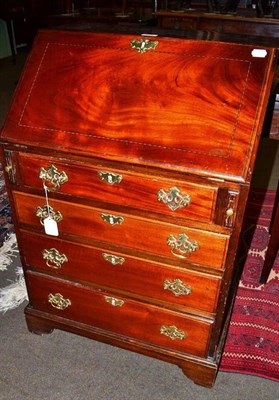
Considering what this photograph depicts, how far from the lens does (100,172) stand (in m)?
1.41

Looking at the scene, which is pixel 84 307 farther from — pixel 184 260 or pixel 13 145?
pixel 13 145

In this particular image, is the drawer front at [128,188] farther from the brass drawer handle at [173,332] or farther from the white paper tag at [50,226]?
the brass drawer handle at [173,332]

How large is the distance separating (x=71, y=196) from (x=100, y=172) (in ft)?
0.63

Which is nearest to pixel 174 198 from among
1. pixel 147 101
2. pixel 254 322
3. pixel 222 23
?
pixel 147 101

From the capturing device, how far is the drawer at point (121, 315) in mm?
1671

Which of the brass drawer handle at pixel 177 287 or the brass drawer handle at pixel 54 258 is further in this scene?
the brass drawer handle at pixel 54 258

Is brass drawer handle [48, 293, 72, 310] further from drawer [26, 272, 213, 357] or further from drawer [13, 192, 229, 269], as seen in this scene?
drawer [13, 192, 229, 269]

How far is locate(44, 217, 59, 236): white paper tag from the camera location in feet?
5.22

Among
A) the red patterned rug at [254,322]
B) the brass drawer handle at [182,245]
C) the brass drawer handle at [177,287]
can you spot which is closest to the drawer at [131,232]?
the brass drawer handle at [182,245]

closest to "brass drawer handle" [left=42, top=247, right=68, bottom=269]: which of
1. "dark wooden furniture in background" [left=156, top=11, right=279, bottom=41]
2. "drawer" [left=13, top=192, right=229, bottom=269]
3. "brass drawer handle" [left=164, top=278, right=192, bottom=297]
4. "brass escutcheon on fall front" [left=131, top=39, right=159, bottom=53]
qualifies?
"drawer" [left=13, top=192, right=229, bottom=269]

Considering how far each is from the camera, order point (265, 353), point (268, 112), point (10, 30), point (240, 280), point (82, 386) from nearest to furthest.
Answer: point (268, 112), point (82, 386), point (265, 353), point (240, 280), point (10, 30)

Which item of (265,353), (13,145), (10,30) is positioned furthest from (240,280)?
(10,30)

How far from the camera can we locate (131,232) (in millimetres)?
1508

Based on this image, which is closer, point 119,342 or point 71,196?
point 71,196
